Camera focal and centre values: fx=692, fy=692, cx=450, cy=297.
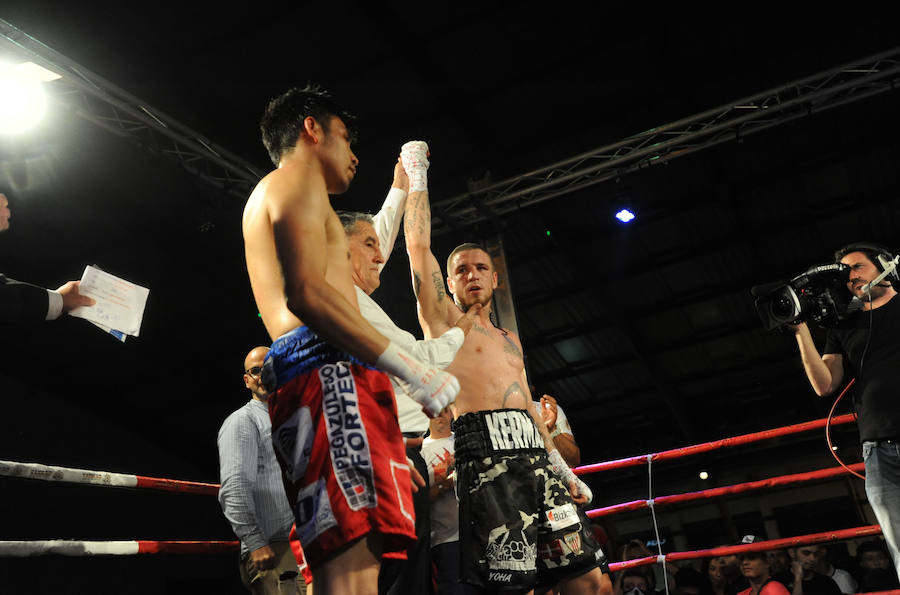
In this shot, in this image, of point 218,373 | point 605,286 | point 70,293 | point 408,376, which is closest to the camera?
point 408,376

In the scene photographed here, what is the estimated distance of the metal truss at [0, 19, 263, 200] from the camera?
4.96 metres

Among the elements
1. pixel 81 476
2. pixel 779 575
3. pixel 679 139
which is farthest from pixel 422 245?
pixel 679 139

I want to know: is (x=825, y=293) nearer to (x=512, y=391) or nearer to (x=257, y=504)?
(x=512, y=391)

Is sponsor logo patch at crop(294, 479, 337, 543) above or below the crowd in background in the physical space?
above

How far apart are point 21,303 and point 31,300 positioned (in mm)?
31

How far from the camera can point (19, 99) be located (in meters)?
5.17

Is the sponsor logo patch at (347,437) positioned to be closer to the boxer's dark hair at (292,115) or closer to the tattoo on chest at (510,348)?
the boxer's dark hair at (292,115)

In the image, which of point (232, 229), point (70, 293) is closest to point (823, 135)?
point (232, 229)

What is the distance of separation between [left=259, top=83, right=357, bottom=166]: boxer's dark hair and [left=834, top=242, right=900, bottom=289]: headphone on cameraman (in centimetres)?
243

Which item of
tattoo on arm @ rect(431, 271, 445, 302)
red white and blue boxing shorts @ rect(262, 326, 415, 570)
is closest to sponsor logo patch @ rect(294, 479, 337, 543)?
red white and blue boxing shorts @ rect(262, 326, 415, 570)

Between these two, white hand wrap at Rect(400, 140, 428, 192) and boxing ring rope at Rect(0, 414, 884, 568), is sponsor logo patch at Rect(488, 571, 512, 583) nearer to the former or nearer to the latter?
boxing ring rope at Rect(0, 414, 884, 568)

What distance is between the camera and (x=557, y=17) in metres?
5.86

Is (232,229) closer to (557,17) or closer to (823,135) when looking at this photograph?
(557,17)

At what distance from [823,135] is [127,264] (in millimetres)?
8340
